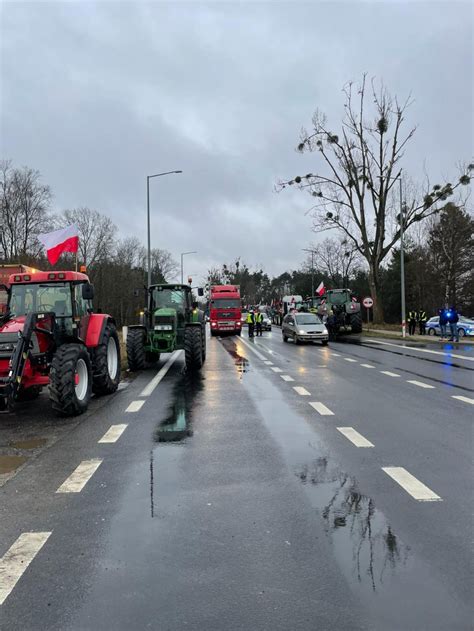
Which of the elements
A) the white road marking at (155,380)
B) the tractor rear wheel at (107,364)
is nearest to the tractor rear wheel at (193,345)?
the white road marking at (155,380)

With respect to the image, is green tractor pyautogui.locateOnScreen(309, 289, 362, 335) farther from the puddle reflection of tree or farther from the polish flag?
the puddle reflection of tree

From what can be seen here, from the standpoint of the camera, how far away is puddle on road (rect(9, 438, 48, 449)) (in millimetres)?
6994

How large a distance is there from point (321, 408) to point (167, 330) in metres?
7.83

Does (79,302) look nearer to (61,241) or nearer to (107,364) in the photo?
(107,364)

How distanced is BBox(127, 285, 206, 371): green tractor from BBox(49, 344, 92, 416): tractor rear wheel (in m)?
6.23

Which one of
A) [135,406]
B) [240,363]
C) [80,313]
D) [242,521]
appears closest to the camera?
[242,521]

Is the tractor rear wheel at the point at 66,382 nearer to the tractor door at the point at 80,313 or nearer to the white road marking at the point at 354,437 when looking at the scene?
the tractor door at the point at 80,313

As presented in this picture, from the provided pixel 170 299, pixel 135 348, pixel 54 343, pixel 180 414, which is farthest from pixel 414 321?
pixel 54 343

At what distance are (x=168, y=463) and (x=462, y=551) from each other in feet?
10.6

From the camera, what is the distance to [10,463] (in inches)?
246

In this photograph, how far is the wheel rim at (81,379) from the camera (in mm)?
9039

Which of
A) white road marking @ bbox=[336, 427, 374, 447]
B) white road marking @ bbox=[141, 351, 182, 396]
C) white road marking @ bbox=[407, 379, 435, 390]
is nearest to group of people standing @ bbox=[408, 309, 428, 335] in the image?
white road marking @ bbox=[141, 351, 182, 396]

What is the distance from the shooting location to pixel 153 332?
16.2m

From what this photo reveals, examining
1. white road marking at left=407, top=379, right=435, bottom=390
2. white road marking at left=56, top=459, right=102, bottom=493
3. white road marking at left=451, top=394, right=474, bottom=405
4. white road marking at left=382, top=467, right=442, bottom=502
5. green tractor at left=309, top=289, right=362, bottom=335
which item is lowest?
white road marking at left=56, top=459, right=102, bottom=493
